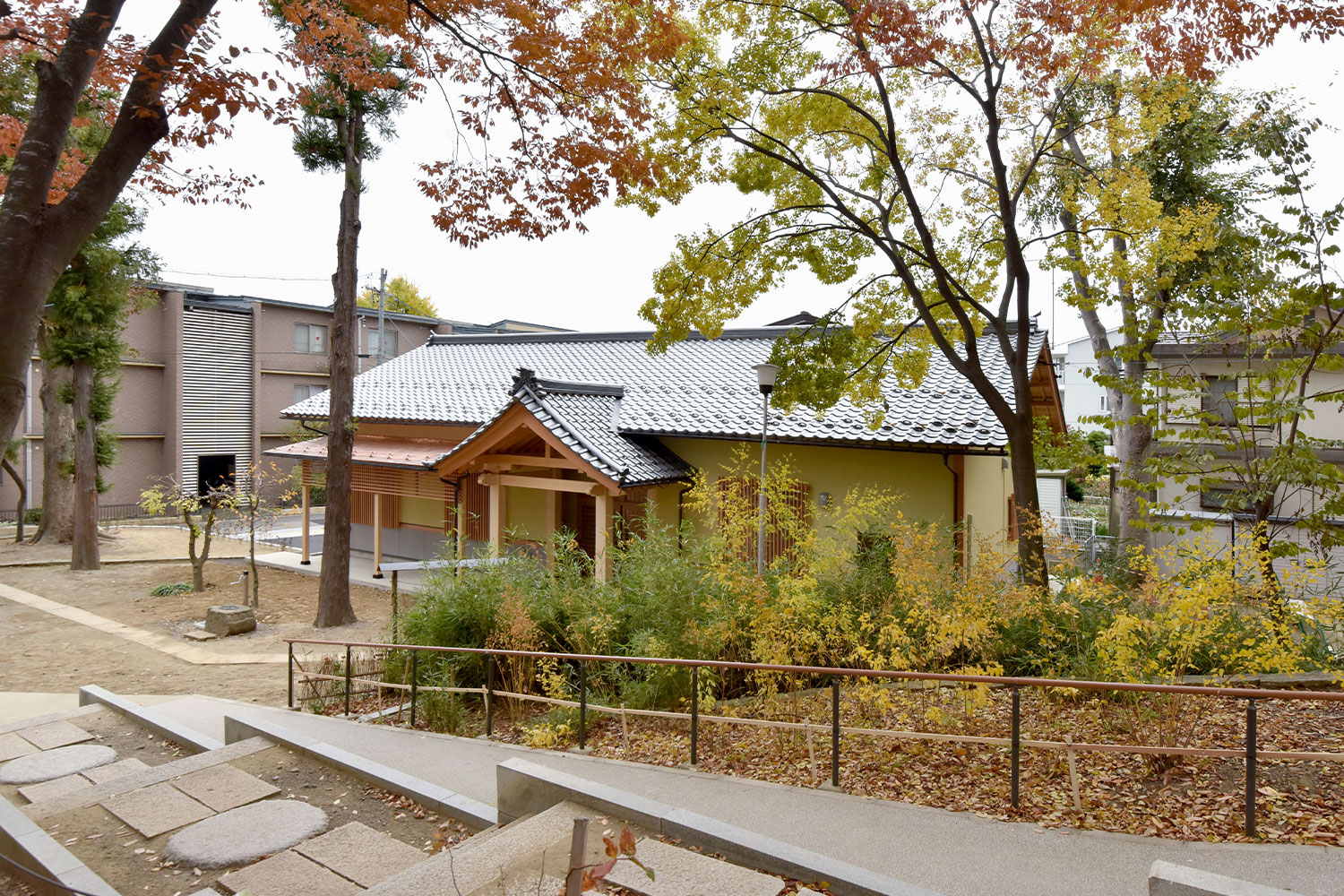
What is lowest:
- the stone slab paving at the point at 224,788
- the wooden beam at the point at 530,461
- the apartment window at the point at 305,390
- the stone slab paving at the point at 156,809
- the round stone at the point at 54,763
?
the round stone at the point at 54,763

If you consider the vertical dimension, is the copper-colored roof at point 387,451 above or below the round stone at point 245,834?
above

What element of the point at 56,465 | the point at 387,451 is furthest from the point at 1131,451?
the point at 56,465

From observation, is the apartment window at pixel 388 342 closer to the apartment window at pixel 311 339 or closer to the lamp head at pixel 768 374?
the apartment window at pixel 311 339

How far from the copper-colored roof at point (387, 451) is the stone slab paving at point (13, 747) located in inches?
334

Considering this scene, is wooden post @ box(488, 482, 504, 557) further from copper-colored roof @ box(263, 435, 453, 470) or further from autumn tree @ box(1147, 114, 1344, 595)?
autumn tree @ box(1147, 114, 1344, 595)

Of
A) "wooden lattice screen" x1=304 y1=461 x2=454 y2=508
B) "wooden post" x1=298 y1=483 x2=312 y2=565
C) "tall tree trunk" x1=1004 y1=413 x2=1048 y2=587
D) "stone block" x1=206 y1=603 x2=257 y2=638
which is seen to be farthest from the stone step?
"wooden post" x1=298 y1=483 x2=312 y2=565

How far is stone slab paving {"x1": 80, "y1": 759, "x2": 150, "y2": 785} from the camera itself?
5.35 meters

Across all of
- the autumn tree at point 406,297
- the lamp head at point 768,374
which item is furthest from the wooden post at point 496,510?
the autumn tree at point 406,297

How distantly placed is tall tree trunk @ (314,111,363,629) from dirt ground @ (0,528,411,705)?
1.97 ft

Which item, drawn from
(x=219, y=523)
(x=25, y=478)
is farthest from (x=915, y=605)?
(x=25, y=478)

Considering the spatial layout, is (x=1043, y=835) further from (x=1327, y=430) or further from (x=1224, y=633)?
(x=1327, y=430)

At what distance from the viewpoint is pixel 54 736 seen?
21.0 ft

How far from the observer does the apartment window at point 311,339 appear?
1271 inches

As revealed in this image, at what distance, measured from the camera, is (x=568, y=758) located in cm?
561
